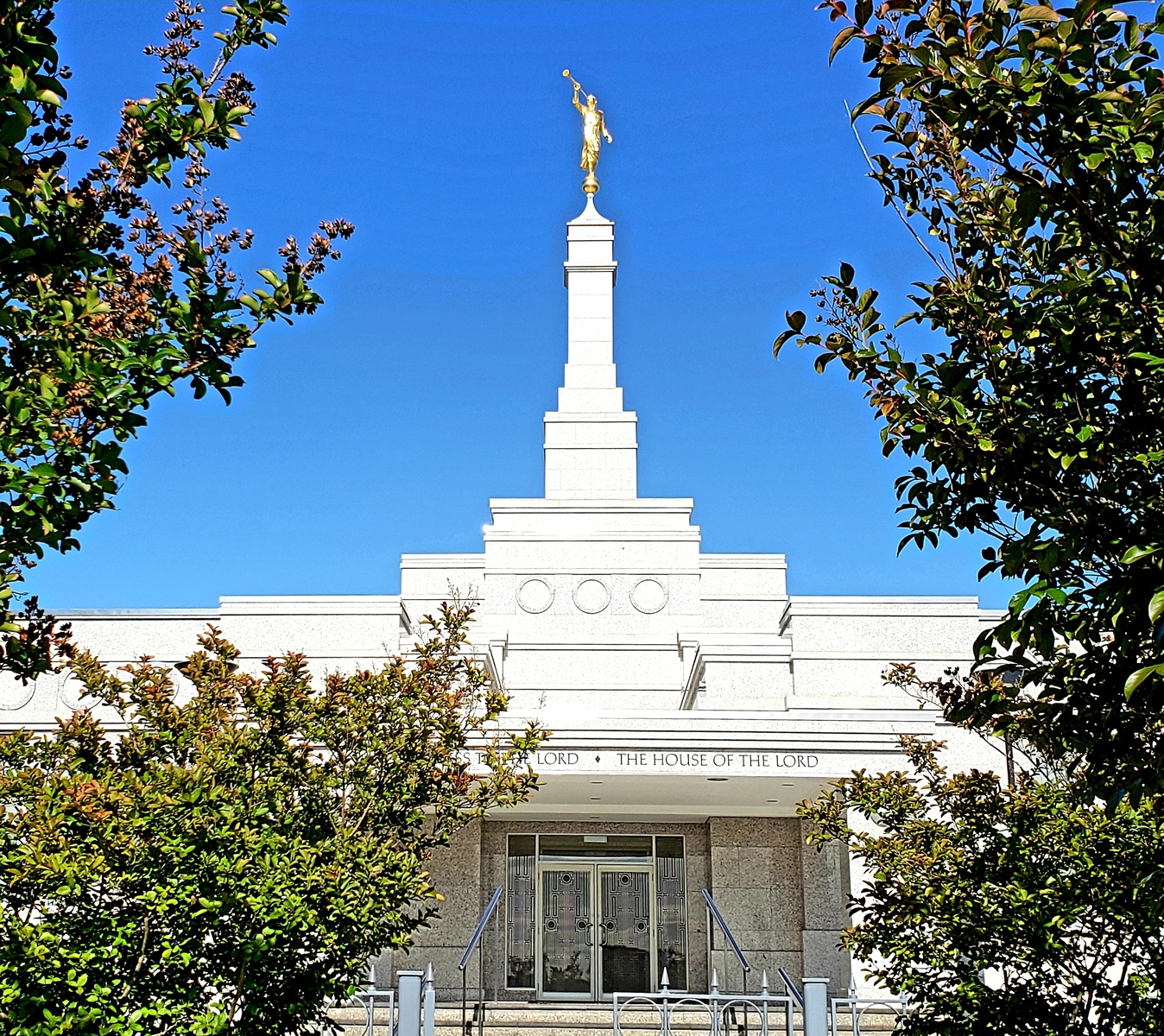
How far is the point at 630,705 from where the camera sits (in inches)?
1002

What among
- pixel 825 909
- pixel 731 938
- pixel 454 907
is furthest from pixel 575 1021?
pixel 825 909

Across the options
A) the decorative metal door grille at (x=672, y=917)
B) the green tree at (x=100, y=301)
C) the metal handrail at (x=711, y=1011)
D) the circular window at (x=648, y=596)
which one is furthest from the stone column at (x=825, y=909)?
the green tree at (x=100, y=301)

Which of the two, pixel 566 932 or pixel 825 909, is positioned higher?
pixel 825 909

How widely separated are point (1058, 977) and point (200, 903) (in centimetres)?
535

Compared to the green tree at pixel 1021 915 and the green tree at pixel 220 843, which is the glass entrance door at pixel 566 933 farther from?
the green tree at pixel 1021 915

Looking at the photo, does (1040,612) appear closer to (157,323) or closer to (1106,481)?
(1106,481)

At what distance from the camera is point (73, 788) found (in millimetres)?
7570

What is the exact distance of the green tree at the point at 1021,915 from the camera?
805cm

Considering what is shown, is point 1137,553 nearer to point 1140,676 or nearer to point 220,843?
point 1140,676

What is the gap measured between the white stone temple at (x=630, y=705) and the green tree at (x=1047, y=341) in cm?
1207

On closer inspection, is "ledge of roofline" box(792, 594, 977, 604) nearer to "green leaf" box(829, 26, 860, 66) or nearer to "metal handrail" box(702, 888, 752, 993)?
"metal handrail" box(702, 888, 752, 993)

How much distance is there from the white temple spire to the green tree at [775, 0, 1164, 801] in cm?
2522

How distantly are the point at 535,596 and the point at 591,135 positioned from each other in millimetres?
13438

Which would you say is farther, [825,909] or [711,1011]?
[825,909]
